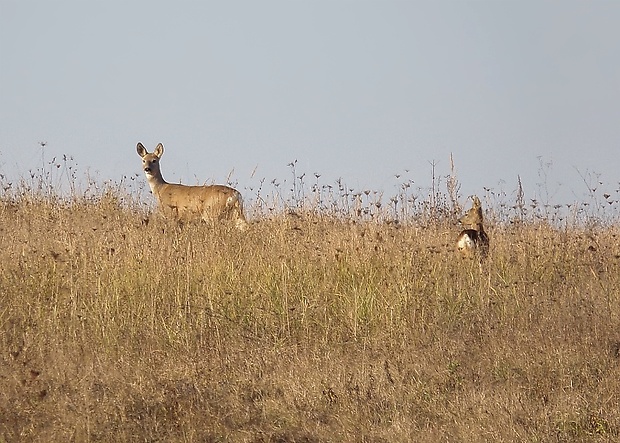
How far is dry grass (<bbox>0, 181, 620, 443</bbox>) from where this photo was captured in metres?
5.69

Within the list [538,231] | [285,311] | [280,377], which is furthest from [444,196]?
[280,377]

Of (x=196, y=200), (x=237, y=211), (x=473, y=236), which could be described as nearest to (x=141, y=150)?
(x=196, y=200)

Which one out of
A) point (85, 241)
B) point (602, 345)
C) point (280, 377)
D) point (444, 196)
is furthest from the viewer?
point (444, 196)

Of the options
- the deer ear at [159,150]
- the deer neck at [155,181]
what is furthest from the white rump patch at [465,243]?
the deer ear at [159,150]

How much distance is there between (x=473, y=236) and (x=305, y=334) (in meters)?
3.12

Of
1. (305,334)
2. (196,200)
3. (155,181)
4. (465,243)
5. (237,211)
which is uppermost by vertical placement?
(155,181)

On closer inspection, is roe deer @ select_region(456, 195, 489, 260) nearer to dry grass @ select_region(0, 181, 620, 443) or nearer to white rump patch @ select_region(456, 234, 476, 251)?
white rump patch @ select_region(456, 234, 476, 251)

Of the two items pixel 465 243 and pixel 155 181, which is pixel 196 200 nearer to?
pixel 155 181

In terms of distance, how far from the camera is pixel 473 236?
10.0 metres

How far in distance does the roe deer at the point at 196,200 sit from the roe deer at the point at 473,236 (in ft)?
10.6

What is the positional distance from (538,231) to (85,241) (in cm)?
489

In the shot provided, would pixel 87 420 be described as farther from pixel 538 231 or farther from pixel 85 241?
pixel 538 231

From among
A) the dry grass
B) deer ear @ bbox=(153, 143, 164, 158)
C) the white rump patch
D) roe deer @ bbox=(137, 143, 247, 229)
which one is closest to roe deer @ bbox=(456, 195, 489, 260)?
the white rump patch

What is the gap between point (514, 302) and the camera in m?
8.13
